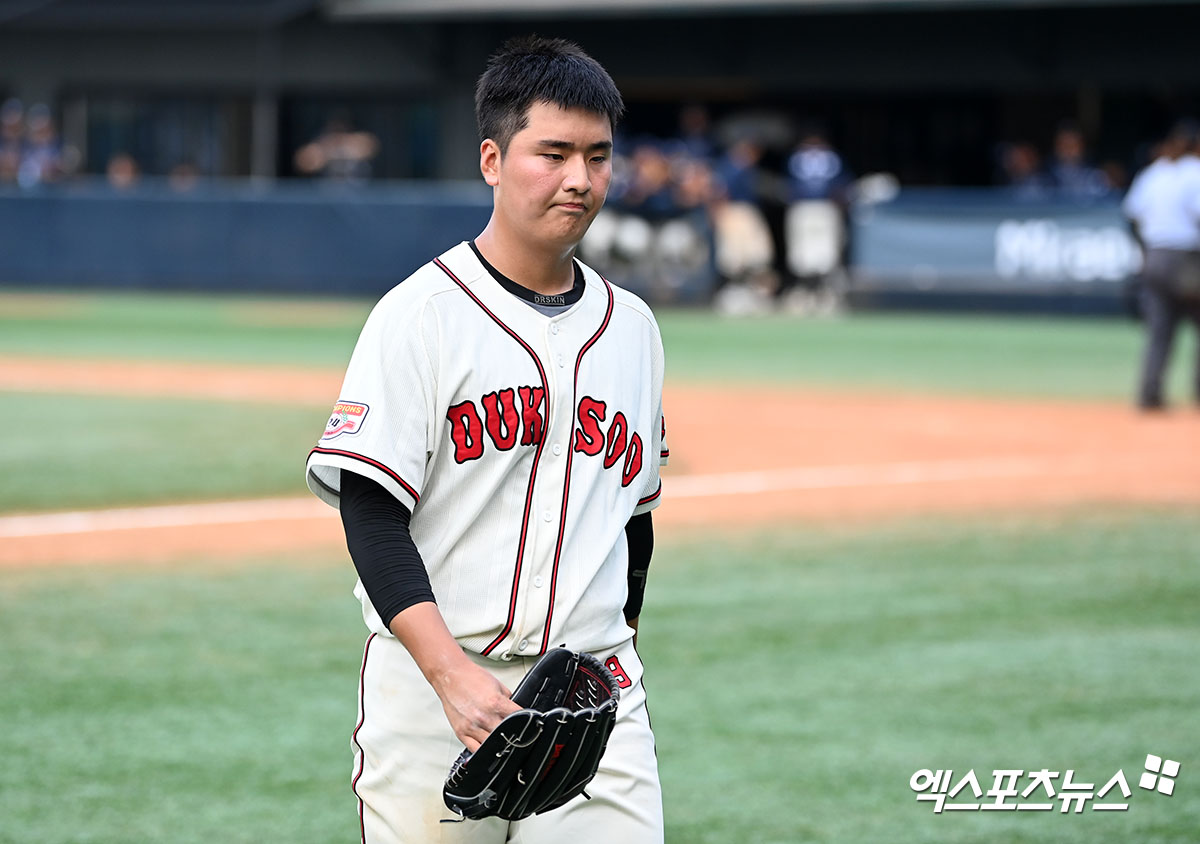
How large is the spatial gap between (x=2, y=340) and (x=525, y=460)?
1772 centimetres

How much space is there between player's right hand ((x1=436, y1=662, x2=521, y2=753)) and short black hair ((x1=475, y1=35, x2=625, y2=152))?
0.89 metres

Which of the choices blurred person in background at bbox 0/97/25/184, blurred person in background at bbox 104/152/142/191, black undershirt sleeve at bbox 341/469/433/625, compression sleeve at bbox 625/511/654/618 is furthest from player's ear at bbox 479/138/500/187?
blurred person in background at bbox 0/97/25/184

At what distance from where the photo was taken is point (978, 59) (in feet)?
94.2

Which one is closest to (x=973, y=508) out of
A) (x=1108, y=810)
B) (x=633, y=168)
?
(x=1108, y=810)

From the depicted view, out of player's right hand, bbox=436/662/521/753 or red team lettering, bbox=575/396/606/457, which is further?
red team lettering, bbox=575/396/606/457

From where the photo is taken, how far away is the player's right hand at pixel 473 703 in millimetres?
2736

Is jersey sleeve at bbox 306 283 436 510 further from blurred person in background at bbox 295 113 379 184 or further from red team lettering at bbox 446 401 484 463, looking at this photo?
blurred person in background at bbox 295 113 379 184

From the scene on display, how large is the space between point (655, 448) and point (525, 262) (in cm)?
46

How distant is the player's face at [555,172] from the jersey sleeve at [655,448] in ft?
1.16

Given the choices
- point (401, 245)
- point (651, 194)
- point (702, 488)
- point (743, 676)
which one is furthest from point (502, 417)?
point (401, 245)

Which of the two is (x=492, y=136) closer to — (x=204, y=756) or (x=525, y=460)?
(x=525, y=460)

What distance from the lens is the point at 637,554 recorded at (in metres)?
3.38

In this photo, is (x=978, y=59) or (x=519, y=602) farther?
(x=978, y=59)

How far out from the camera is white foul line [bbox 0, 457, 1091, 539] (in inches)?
365
